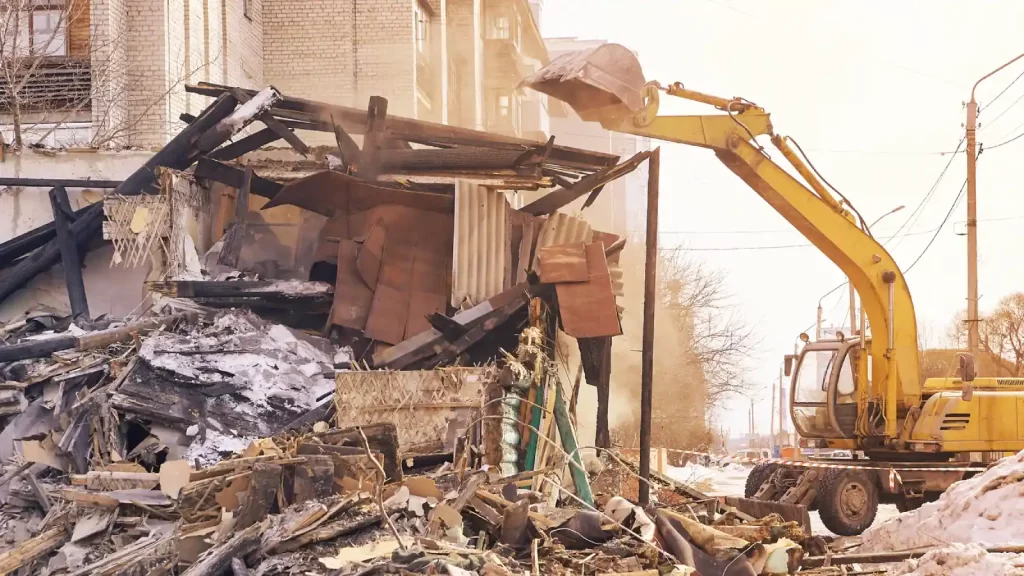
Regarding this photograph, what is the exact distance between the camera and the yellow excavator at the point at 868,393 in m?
13.0

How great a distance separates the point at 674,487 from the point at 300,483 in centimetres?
Result: 531

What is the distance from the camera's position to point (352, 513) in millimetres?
7477

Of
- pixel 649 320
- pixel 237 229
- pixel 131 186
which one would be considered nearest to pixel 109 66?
pixel 131 186

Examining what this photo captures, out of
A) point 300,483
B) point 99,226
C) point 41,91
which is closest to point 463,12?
point 41,91

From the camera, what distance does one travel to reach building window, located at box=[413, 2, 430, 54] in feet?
83.5

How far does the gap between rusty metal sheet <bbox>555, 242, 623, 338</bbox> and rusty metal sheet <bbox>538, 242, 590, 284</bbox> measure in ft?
0.27

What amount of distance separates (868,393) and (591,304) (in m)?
4.01

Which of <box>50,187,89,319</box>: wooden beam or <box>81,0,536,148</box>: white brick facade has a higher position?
<box>81,0,536,148</box>: white brick facade

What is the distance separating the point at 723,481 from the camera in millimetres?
27234

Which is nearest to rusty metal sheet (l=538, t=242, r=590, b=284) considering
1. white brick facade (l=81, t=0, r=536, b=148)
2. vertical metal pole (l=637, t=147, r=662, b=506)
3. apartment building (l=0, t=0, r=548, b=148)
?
vertical metal pole (l=637, t=147, r=662, b=506)

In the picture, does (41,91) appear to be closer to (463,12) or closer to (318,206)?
(318,206)

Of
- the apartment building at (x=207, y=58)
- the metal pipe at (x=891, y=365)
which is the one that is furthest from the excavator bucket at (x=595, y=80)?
the apartment building at (x=207, y=58)

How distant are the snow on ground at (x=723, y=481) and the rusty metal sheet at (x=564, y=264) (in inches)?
137

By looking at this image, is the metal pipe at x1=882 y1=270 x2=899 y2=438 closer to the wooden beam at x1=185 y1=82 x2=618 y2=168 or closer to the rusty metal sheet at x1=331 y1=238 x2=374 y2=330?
the wooden beam at x1=185 y1=82 x2=618 y2=168
